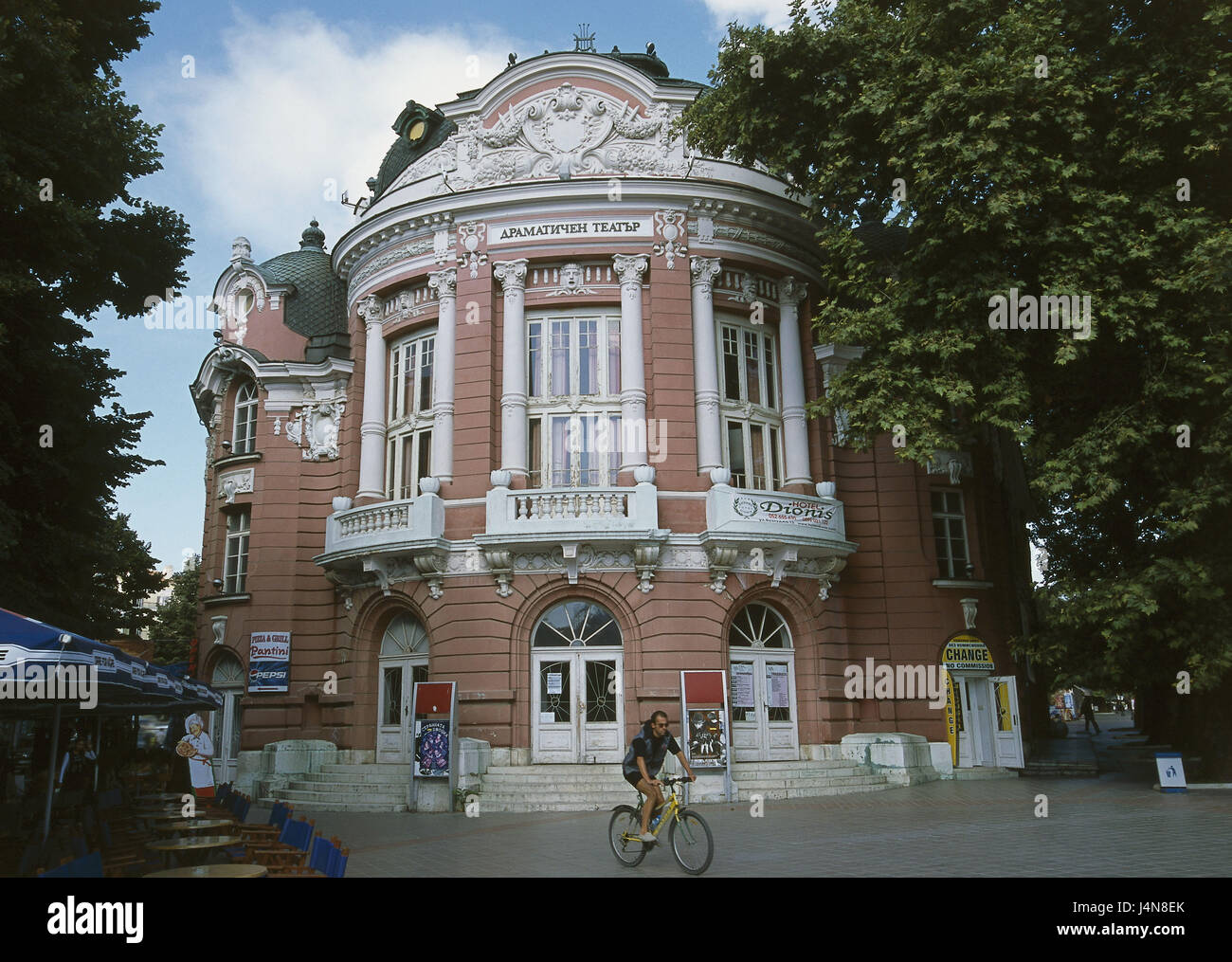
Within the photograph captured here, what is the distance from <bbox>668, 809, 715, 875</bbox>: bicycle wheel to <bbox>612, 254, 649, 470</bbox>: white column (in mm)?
11802

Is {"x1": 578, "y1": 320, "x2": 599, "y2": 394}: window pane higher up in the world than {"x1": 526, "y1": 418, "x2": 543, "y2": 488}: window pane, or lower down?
higher up

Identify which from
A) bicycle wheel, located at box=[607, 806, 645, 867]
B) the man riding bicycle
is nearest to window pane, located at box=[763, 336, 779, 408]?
the man riding bicycle

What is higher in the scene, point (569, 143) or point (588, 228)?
point (569, 143)

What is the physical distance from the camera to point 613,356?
76.8 feet

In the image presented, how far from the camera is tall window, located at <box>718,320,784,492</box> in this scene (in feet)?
77.9

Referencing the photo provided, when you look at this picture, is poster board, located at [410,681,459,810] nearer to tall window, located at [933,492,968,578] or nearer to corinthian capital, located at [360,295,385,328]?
corinthian capital, located at [360,295,385,328]

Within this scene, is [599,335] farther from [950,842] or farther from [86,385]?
[950,842]

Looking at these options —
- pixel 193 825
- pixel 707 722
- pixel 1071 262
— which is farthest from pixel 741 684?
pixel 193 825

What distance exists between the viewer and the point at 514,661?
2123 cm

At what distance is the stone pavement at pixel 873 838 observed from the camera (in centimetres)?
1109

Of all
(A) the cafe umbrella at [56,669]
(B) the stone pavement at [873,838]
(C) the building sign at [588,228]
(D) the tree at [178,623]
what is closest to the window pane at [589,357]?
(C) the building sign at [588,228]

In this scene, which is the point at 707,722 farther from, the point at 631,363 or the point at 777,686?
the point at 631,363

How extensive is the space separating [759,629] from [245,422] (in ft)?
54.3

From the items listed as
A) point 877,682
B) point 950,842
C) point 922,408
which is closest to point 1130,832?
point 950,842
